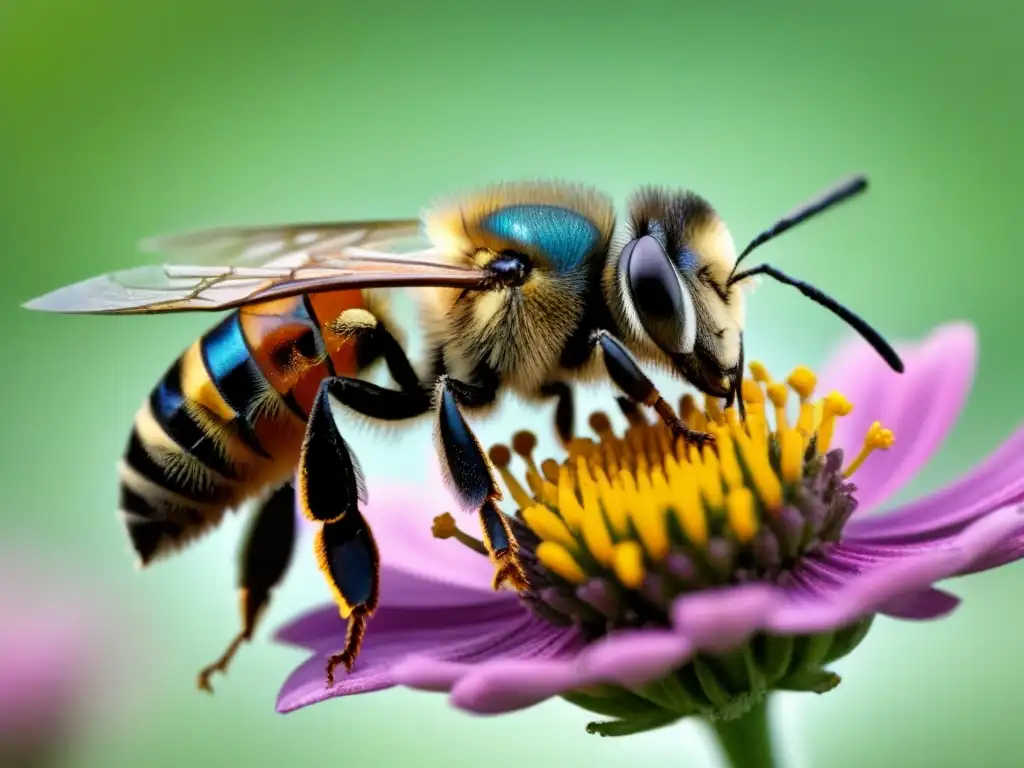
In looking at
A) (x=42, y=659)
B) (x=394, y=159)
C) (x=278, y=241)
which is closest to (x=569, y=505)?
(x=278, y=241)

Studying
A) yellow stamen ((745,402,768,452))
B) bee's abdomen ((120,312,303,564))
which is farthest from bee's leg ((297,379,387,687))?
yellow stamen ((745,402,768,452))

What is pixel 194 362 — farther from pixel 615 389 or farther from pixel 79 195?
pixel 79 195

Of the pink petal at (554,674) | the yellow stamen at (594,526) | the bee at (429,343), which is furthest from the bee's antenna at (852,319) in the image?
the pink petal at (554,674)

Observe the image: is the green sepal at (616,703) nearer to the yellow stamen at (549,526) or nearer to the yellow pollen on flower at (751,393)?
the yellow stamen at (549,526)

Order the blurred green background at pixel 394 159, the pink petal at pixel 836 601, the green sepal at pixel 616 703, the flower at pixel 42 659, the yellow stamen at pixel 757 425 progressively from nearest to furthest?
the pink petal at pixel 836 601 → the green sepal at pixel 616 703 → the yellow stamen at pixel 757 425 → the flower at pixel 42 659 → the blurred green background at pixel 394 159

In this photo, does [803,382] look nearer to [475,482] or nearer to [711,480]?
[711,480]

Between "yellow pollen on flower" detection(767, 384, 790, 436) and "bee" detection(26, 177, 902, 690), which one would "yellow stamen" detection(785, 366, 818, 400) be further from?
"bee" detection(26, 177, 902, 690)
